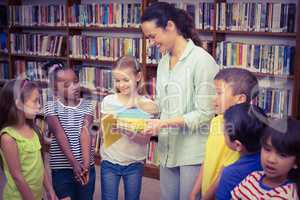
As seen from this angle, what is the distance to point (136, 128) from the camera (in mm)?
1602

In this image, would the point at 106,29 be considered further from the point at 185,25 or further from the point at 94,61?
the point at 185,25

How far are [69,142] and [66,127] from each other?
8 centimetres

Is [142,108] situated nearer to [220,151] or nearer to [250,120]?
[220,151]

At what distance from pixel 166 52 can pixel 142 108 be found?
0.95 ft

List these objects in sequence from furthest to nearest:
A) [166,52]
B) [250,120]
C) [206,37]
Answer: [206,37]
[166,52]
[250,120]

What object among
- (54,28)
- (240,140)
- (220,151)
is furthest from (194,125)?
(54,28)

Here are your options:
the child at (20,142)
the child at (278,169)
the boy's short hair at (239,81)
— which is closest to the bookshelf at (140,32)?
the boy's short hair at (239,81)

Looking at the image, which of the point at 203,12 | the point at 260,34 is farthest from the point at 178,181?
the point at 203,12

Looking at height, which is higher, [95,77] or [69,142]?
[95,77]

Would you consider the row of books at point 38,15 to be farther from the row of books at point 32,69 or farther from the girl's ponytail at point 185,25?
the girl's ponytail at point 185,25

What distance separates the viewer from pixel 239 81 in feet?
4.63

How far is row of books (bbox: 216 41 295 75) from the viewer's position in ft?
8.82

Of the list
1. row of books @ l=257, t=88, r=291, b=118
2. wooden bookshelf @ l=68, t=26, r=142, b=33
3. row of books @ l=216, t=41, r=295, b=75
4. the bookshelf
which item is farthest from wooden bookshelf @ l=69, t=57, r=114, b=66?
row of books @ l=257, t=88, r=291, b=118

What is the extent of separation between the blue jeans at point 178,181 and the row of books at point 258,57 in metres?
1.45
